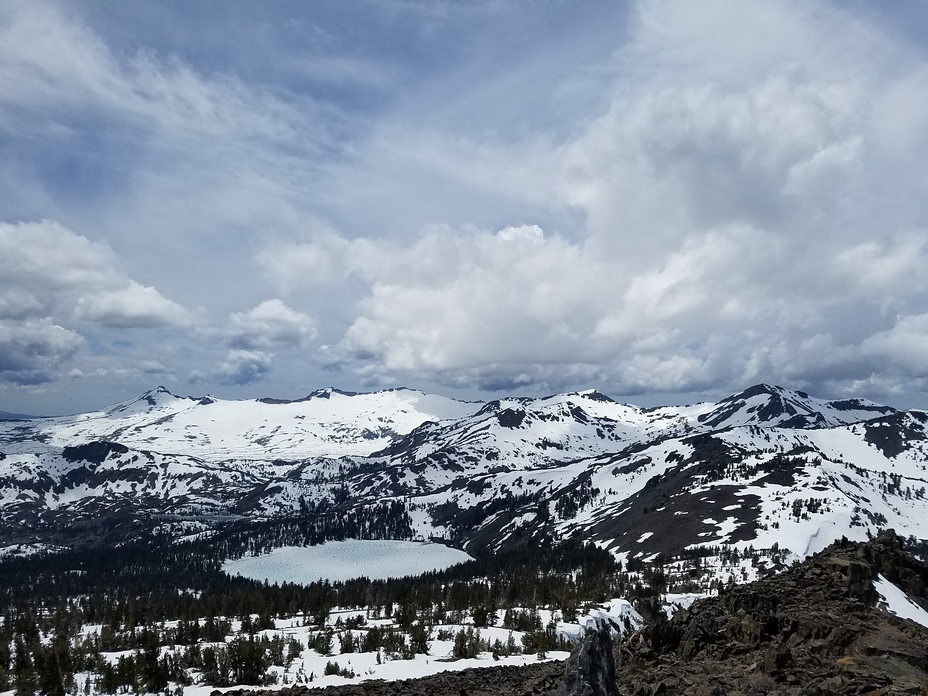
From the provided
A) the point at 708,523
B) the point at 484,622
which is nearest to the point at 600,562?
the point at 708,523

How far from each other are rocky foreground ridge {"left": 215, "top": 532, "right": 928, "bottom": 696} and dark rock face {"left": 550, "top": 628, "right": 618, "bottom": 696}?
0.08ft

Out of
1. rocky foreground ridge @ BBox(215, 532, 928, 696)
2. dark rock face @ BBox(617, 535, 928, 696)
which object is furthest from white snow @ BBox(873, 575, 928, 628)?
rocky foreground ridge @ BBox(215, 532, 928, 696)

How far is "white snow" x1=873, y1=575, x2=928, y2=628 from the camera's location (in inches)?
1069

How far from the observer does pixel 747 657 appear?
17766 millimetres

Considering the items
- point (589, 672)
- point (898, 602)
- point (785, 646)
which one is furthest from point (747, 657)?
point (898, 602)

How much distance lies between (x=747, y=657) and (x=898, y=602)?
17035mm

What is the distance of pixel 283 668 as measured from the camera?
83.4 feet

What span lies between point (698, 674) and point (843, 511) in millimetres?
207582

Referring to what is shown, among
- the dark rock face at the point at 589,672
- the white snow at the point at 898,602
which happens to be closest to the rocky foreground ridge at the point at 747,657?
the dark rock face at the point at 589,672

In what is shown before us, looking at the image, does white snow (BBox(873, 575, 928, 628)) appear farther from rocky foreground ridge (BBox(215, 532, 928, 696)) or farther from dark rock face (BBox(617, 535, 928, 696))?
rocky foreground ridge (BBox(215, 532, 928, 696))

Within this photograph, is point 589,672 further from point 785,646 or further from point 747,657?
point 785,646

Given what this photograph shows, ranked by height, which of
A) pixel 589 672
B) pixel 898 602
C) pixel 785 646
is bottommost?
pixel 898 602

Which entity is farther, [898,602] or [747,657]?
[898,602]

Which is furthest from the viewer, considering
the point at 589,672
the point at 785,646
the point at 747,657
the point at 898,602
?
the point at 898,602
